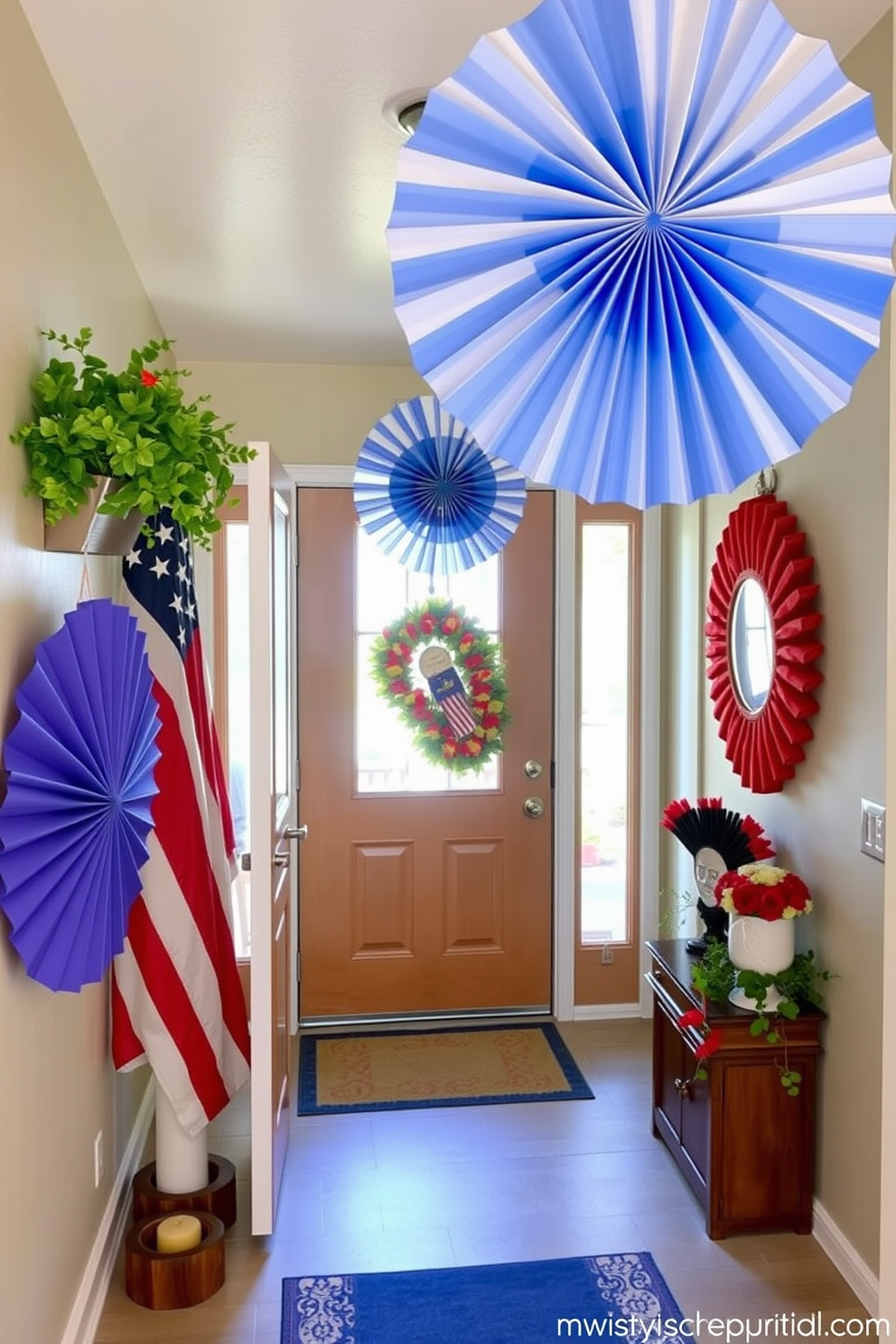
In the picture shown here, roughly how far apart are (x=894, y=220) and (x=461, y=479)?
2.27 m

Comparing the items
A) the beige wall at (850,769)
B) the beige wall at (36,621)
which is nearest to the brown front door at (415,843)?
the beige wall at (850,769)

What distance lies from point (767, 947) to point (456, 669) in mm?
1776

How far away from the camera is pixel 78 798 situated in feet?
6.07

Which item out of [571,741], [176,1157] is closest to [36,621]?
[176,1157]

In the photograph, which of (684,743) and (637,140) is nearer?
(637,140)

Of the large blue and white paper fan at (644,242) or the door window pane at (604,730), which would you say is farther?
the door window pane at (604,730)

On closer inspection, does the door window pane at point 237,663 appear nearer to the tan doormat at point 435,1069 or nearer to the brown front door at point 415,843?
the brown front door at point 415,843

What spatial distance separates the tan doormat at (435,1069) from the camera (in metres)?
3.54

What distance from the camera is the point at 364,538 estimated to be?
4191mm

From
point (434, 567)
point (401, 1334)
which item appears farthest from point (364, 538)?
point (401, 1334)

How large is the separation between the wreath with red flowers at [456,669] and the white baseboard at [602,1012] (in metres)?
1.06

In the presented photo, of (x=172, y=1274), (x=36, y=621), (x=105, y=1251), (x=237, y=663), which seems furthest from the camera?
(x=237, y=663)

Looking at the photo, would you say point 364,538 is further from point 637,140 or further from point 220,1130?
point 637,140

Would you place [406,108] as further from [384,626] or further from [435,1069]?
[435,1069]
